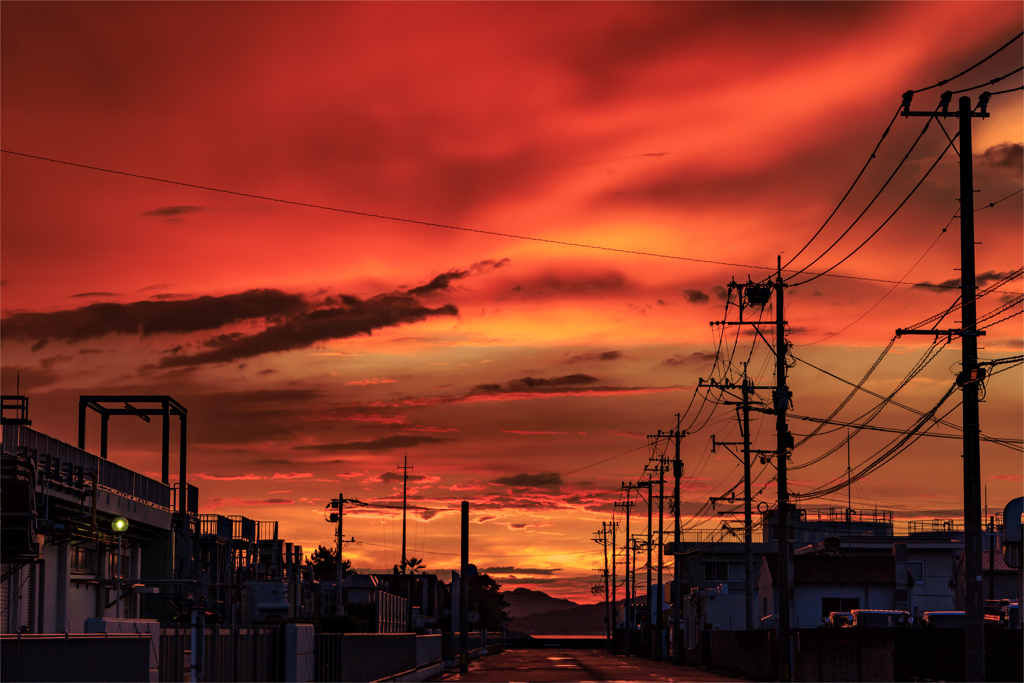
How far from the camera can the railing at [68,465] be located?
2959 centimetres

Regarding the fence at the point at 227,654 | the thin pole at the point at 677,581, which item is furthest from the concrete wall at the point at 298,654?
A: the thin pole at the point at 677,581

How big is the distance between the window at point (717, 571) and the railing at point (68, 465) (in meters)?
82.4

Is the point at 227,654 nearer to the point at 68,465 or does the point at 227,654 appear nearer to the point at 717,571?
the point at 68,465

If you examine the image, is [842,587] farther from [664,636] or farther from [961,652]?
[961,652]

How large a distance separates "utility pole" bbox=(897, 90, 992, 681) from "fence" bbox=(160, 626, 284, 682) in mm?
15723

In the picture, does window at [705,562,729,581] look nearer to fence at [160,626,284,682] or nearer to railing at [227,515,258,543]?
railing at [227,515,258,543]

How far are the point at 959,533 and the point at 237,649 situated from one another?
8280cm

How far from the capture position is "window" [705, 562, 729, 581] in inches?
4594

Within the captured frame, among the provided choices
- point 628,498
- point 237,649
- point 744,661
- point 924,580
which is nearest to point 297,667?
point 237,649

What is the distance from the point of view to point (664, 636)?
275 feet

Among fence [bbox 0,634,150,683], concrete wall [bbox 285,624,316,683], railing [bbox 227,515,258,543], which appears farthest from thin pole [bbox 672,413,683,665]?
fence [bbox 0,634,150,683]

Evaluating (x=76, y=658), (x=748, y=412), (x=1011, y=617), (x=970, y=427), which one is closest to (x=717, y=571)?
(x=748, y=412)

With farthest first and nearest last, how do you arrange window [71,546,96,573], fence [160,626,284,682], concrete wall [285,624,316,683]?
window [71,546,96,573]
concrete wall [285,624,316,683]
fence [160,626,284,682]

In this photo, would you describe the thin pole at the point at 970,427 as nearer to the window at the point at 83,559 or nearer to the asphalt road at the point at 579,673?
the asphalt road at the point at 579,673
